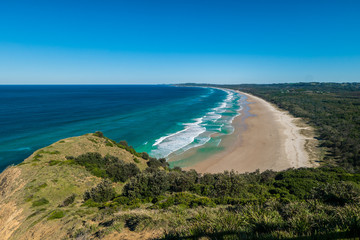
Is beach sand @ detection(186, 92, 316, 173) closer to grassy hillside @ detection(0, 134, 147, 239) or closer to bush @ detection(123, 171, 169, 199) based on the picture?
bush @ detection(123, 171, 169, 199)

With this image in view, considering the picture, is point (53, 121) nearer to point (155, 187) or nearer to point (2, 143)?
point (2, 143)

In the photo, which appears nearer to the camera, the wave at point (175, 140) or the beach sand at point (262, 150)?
the beach sand at point (262, 150)

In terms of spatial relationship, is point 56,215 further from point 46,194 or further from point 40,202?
point 46,194

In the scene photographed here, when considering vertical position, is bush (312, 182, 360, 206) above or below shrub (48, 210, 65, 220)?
above

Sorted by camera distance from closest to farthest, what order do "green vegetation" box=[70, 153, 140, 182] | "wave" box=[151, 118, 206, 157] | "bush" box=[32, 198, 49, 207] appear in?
1. "bush" box=[32, 198, 49, 207]
2. "green vegetation" box=[70, 153, 140, 182]
3. "wave" box=[151, 118, 206, 157]

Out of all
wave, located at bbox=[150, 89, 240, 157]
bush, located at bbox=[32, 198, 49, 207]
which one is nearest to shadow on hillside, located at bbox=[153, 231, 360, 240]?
bush, located at bbox=[32, 198, 49, 207]

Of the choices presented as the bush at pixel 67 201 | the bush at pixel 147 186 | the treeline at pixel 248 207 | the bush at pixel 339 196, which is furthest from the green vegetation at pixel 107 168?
the bush at pixel 339 196

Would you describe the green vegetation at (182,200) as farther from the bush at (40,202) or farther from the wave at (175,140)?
the wave at (175,140)

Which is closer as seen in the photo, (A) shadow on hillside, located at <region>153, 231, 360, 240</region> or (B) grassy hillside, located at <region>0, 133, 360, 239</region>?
(A) shadow on hillside, located at <region>153, 231, 360, 240</region>

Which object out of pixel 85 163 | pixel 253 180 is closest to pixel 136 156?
pixel 85 163
